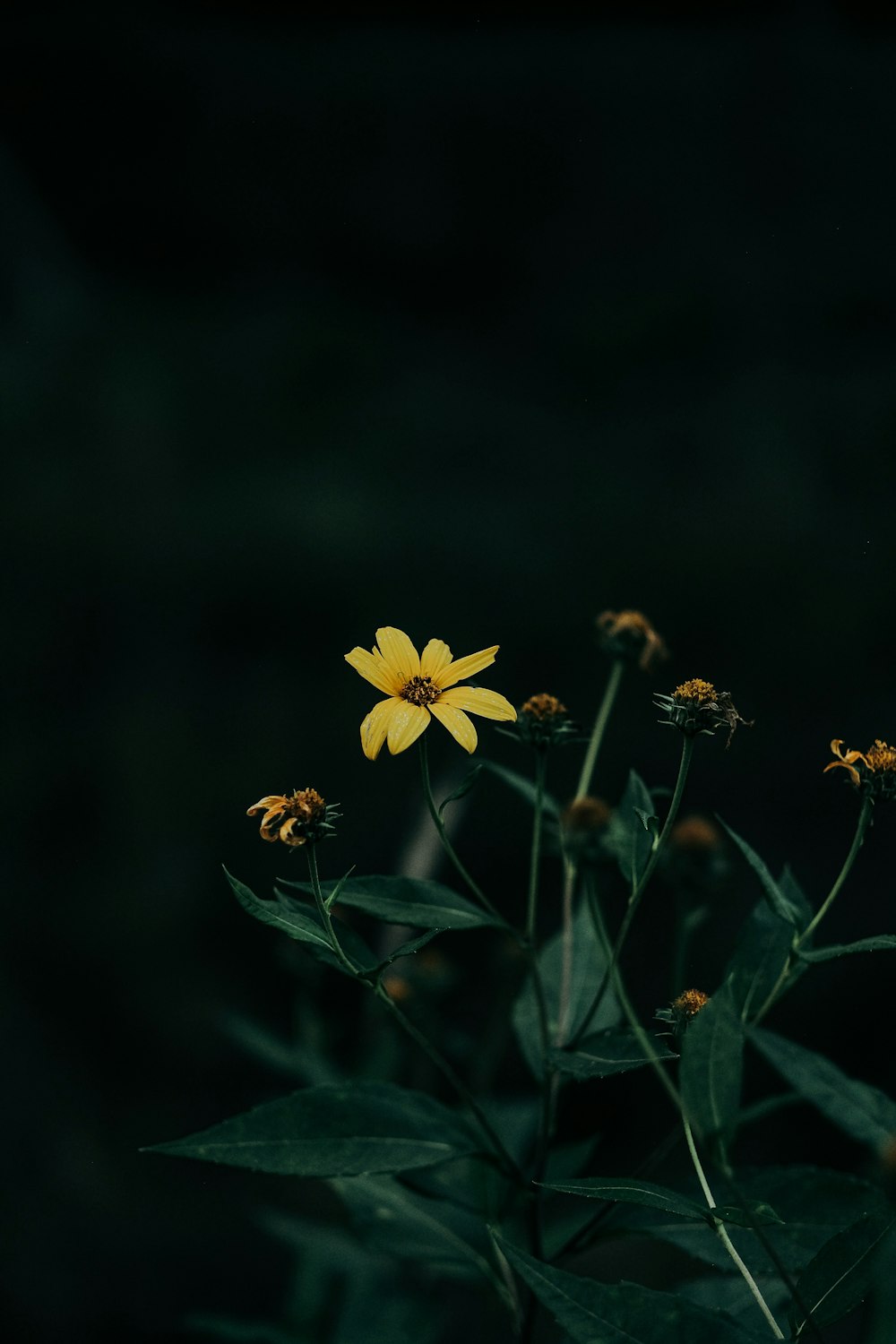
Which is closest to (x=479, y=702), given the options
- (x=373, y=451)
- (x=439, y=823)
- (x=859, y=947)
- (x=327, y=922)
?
(x=439, y=823)

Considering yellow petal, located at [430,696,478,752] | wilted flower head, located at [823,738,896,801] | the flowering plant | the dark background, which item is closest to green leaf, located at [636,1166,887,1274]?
the flowering plant

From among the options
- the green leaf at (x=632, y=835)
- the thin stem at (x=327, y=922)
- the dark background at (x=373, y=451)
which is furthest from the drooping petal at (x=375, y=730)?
the dark background at (x=373, y=451)

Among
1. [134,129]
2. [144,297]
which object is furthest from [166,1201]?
[134,129]

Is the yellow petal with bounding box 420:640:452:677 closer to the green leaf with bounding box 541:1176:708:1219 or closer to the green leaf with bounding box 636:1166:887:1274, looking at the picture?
the green leaf with bounding box 541:1176:708:1219

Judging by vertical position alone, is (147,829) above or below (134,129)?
below

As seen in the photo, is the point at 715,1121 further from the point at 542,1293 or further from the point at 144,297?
the point at 144,297

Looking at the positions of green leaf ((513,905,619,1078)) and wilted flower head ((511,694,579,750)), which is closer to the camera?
wilted flower head ((511,694,579,750))
